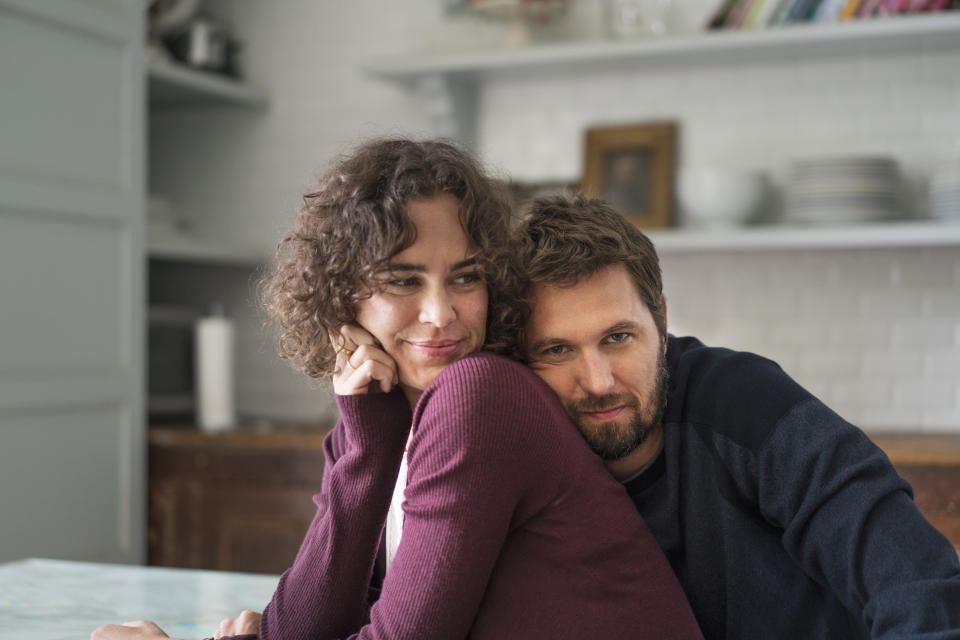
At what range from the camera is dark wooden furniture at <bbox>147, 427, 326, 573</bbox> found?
10.9 feet

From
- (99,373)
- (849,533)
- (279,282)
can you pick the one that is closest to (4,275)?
(99,373)

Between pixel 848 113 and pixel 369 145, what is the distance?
7.78 feet

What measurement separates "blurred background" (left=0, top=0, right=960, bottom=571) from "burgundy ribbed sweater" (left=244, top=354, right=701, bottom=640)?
72.7 inches

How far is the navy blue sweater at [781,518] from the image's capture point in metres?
1.17

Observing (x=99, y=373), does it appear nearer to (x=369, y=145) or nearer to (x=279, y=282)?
(x=279, y=282)

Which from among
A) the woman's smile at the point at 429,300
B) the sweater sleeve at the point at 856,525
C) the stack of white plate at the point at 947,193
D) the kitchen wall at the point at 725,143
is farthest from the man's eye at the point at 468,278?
the stack of white plate at the point at 947,193

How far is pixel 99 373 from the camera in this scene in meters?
3.25

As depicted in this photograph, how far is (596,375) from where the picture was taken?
57.3 inches

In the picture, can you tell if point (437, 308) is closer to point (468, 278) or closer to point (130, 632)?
point (468, 278)

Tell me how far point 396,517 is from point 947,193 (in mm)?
2265

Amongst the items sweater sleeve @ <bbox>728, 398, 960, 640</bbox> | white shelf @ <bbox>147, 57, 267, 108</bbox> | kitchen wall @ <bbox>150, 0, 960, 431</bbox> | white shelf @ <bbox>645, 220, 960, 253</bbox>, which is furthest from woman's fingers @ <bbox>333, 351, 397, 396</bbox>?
white shelf @ <bbox>147, 57, 267, 108</bbox>

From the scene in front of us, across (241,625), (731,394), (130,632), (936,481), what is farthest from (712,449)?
(936,481)

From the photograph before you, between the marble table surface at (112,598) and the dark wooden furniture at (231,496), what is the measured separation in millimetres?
1365

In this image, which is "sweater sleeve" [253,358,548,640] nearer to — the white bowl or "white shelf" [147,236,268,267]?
the white bowl
